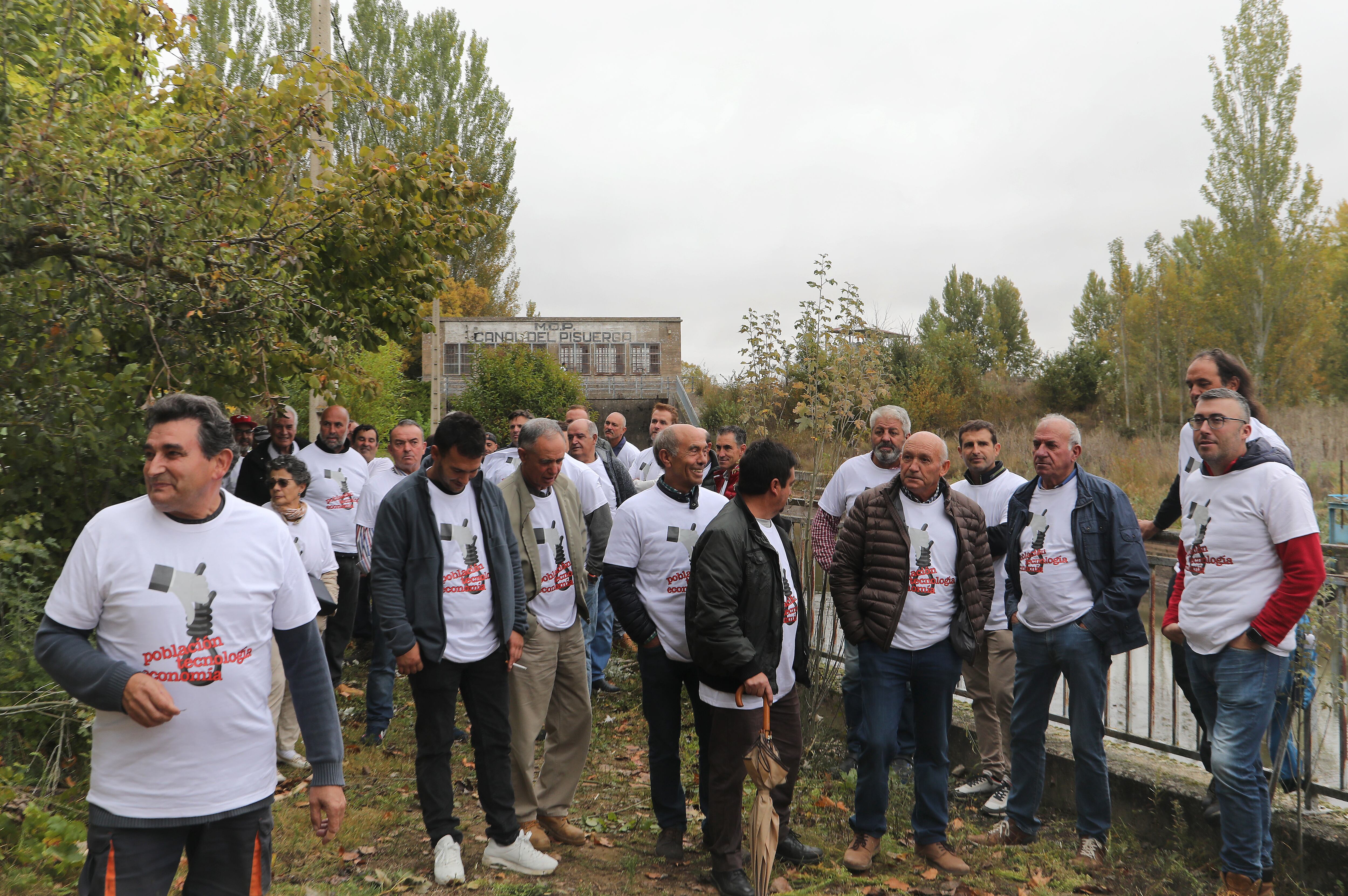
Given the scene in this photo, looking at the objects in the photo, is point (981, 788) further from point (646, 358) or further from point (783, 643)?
point (646, 358)

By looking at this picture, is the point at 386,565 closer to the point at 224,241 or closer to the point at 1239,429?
the point at 224,241

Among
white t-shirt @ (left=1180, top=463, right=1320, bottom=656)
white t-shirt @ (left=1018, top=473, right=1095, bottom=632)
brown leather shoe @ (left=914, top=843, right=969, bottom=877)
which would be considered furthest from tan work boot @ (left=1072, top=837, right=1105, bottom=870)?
white t-shirt @ (left=1180, top=463, right=1320, bottom=656)

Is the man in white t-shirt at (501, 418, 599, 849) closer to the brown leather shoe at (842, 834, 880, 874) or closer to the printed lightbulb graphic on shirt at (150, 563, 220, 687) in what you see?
the brown leather shoe at (842, 834, 880, 874)

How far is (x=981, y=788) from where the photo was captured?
→ 547 cm

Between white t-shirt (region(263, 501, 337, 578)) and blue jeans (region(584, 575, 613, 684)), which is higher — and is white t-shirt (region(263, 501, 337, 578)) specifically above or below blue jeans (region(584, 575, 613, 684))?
above

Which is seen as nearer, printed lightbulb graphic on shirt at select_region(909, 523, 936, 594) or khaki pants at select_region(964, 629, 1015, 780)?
printed lightbulb graphic on shirt at select_region(909, 523, 936, 594)

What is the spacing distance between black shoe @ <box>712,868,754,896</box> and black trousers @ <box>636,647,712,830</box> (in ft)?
1.52

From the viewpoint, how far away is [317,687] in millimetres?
2744

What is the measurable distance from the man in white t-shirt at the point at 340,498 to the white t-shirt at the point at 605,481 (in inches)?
69.4

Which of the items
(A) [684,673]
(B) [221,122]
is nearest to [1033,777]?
(A) [684,673]

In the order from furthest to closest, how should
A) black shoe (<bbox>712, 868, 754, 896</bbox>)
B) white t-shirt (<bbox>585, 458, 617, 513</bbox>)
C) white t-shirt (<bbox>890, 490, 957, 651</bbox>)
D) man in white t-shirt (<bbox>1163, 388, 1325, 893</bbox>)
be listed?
white t-shirt (<bbox>585, 458, 617, 513</bbox>) → white t-shirt (<bbox>890, 490, 957, 651</bbox>) → black shoe (<bbox>712, 868, 754, 896</bbox>) → man in white t-shirt (<bbox>1163, 388, 1325, 893</bbox>)

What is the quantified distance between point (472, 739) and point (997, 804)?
3.00 meters

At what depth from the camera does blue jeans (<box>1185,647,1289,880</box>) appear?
3.83 m

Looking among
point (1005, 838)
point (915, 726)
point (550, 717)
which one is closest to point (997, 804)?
point (1005, 838)
